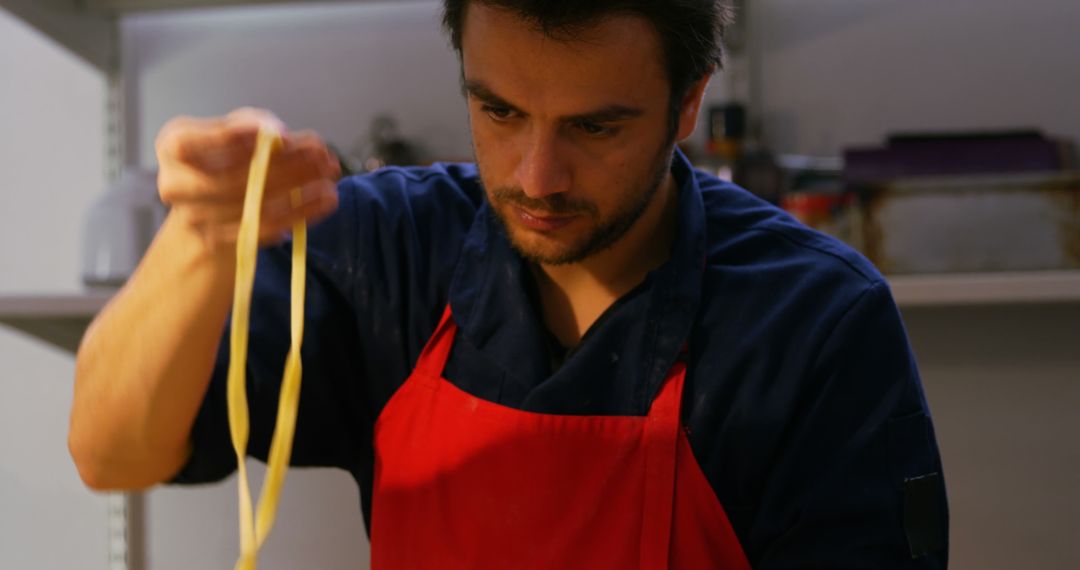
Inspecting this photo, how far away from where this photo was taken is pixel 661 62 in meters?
0.90

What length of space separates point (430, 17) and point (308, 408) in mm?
865

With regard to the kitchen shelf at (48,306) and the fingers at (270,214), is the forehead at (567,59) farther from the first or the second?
the kitchen shelf at (48,306)

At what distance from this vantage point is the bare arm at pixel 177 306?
673mm

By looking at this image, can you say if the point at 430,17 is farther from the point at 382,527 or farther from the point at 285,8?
the point at 382,527

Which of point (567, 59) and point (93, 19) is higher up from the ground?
point (93, 19)

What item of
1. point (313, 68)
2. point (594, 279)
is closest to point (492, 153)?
point (594, 279)

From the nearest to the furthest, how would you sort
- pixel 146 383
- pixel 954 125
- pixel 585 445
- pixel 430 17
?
pixel 146 383, pixel 585 445, pixel 954 125, pixel 430 17

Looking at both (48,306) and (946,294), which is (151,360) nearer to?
(48,306)

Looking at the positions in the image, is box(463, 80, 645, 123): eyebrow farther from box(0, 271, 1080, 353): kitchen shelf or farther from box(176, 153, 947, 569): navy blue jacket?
box(0, 271, 1080, 353): kitchen shelf

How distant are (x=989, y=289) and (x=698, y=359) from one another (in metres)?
0.50

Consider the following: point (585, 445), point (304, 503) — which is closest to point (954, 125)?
point (585, 445)

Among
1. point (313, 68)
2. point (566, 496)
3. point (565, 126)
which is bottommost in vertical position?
point (566, 496)

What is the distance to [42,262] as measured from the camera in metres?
1.79

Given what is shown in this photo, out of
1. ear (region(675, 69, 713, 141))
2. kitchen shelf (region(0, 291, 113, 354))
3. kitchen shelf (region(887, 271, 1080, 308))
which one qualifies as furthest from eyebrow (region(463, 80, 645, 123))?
kitchen shelf (region(0, 291, 113, 354))
